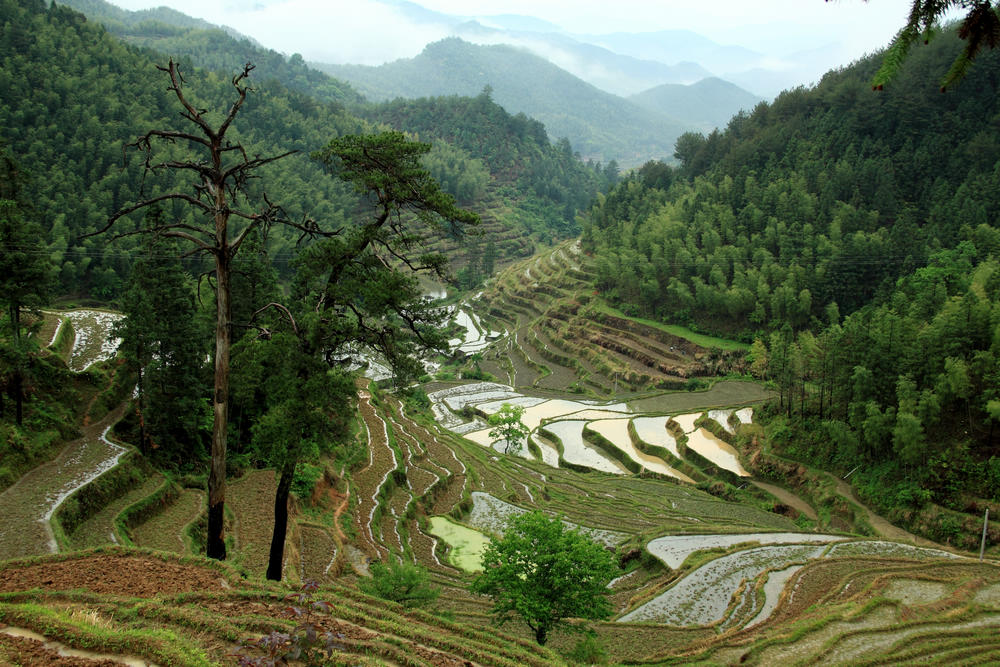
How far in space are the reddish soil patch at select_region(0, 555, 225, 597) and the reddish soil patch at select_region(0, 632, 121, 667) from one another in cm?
224

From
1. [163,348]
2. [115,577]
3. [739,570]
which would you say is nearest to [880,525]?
[739,570]

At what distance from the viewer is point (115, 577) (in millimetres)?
8078

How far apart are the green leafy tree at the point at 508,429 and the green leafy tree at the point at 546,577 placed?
23641mm

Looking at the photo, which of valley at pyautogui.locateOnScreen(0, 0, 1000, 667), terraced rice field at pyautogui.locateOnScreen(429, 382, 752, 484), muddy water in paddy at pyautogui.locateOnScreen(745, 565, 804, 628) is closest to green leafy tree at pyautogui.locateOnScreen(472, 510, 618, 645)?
valley at pyautogui.locateOnScreen(0, 0, 1000, 667)

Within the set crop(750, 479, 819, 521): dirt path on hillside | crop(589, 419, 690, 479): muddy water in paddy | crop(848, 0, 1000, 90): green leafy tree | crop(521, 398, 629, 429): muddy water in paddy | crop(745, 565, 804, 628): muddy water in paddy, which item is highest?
crop(848, 0, 1000, 90): green leafy tree

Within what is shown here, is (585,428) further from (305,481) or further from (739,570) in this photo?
(305,481)

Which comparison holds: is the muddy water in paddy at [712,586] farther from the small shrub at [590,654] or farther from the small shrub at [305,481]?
the small shrub at [305,481]

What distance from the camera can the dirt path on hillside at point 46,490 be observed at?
1072cm

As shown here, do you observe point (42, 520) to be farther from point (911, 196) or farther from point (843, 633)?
point (911, 196)

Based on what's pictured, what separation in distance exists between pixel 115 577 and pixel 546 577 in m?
6.84

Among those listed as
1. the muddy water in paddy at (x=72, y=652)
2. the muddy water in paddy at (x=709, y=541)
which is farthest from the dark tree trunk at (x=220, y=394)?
the muddy water in paddy at (x=709, y=541)

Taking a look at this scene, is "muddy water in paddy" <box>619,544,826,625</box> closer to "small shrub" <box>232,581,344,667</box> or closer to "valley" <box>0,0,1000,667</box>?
"valley" <box>0,0,1000,667</box>

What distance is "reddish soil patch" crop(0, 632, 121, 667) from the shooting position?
511 cm

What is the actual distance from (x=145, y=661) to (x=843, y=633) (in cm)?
1180
